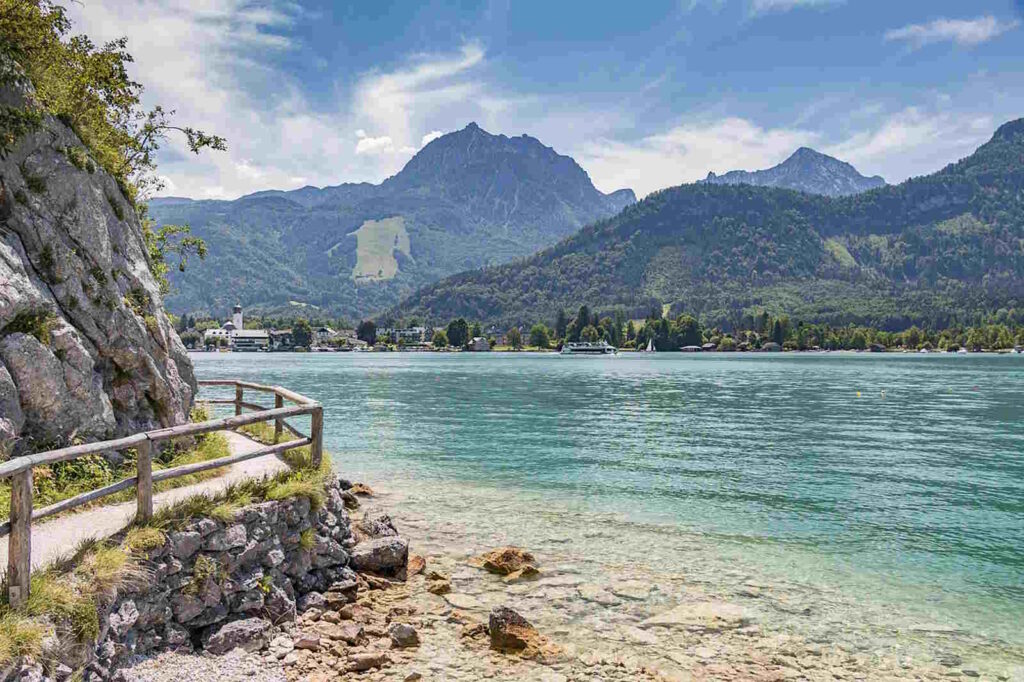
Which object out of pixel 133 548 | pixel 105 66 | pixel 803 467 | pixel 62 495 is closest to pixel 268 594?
pixel 133 548

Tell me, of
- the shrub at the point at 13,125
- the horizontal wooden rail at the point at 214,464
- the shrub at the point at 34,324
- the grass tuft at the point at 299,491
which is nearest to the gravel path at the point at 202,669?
the horizontal wooden rail at the point at 214,464

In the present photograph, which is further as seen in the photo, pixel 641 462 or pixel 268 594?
pixel 641 462

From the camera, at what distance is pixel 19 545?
797 cm

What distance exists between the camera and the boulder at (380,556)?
14.9 meters

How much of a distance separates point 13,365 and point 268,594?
5844 mm

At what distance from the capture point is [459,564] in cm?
1642

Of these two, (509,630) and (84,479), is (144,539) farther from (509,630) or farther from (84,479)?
(509,630)

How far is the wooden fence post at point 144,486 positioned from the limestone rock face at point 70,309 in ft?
8.10

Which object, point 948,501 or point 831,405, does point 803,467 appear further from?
point 831,405

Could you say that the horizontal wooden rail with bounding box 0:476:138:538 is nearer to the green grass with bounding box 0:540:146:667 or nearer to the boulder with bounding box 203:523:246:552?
the green grass with bounding box 0:540:146:667

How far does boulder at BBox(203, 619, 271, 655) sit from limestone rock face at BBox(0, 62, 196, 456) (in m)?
4.57

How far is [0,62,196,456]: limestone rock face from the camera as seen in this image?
11766 mm

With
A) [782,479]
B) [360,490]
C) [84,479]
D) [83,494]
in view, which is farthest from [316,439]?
[782,479]

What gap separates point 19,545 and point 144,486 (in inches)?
92.1
